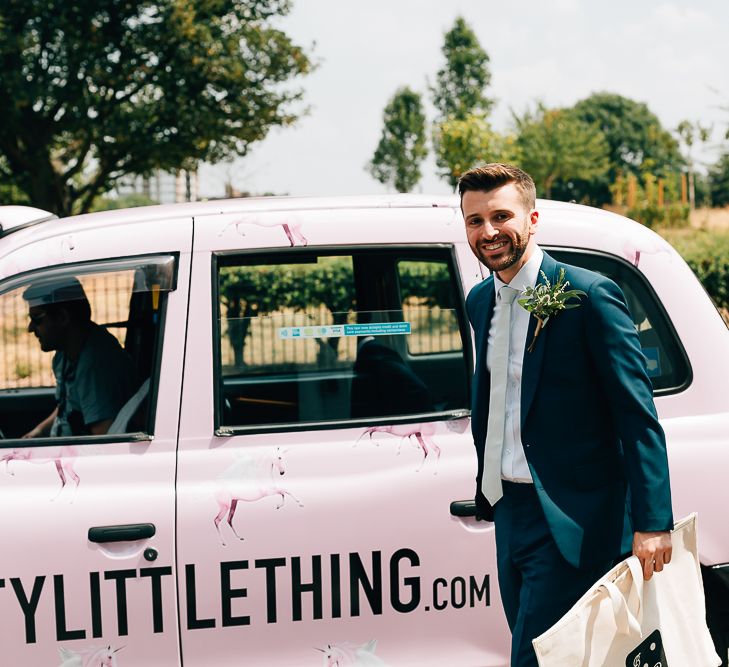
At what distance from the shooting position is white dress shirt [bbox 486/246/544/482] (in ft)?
8.07

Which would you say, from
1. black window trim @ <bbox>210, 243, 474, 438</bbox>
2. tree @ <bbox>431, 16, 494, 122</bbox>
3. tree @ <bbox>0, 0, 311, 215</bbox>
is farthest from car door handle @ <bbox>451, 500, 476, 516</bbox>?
tree @ <bbox>431, 16, 494, 122</bbox>

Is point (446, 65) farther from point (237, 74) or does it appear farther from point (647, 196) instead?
point (237, 74)

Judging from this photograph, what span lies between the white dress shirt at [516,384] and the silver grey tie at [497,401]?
0.01m

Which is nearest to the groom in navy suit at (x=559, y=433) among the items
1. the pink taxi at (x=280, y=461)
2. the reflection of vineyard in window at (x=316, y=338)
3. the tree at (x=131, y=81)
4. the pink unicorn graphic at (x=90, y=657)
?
the pink taxi at (x=280, y=461)

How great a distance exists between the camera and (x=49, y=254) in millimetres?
2885

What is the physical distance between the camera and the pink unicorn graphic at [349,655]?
2.79 m

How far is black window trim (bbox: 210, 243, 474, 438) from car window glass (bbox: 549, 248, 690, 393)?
35cm

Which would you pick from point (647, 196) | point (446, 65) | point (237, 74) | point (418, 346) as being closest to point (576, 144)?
point (446, 65)

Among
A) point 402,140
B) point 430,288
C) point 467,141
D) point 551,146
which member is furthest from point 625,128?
point 430,288

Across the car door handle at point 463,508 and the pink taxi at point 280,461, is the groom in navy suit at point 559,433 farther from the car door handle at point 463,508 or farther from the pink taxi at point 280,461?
the pink taxi at point 280,461

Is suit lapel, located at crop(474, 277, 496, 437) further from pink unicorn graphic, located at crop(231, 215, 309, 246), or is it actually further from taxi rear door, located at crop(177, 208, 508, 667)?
pink unicorn graphic, located at crop(231, 215, 309, 246)

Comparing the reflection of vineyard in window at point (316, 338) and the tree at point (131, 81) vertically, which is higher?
the tree at point (131, 81)

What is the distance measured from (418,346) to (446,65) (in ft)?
256

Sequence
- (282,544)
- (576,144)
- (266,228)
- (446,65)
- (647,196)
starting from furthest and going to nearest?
(446,65), (576,144), (647,196), (266,228), (282,544)
